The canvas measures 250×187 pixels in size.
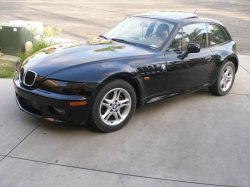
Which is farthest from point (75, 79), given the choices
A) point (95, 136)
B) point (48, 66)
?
point (95, 136)

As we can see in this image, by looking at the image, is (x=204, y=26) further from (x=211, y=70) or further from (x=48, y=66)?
(x=48, y=66)

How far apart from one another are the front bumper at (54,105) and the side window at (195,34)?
2056 millimetres

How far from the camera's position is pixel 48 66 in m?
3.54

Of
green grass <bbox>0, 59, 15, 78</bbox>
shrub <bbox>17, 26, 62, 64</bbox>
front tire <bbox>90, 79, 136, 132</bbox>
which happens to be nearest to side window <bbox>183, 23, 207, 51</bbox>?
front tire <bbox>90, 79, 136, 132</bbox>

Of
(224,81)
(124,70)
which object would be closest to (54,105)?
(124,70)

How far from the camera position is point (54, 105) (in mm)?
3311

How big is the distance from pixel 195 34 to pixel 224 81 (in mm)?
1270

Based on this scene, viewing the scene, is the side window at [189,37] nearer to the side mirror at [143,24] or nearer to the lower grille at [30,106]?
the side mirror at [143,24]

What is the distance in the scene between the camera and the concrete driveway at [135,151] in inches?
114

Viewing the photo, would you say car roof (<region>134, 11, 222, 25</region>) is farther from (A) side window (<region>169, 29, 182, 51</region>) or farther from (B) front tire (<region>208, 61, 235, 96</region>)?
(B) front tire (<region>208, 61, 235, 96</region>)

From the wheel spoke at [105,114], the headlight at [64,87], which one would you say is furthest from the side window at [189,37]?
the headlight at [64,87]

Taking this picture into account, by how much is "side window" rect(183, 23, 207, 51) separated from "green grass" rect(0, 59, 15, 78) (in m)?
3.81

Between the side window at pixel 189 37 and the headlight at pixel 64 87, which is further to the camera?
the side window at pixel 189 37

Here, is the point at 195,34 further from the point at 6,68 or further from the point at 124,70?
the point at 6,68
